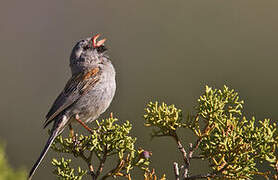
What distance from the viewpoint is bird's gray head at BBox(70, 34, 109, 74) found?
739 cm

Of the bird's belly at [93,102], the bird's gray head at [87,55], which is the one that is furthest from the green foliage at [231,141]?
the bird's gray head at [87,55]

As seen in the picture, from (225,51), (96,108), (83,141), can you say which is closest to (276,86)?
(225,51)

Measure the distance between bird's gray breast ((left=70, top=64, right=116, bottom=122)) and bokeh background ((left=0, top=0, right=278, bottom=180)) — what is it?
201 centimetres

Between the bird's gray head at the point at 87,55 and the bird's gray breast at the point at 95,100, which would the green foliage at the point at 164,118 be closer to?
the bird's gray breast at the point at 95,100

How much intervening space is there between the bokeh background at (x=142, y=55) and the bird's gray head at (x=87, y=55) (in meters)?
1.84

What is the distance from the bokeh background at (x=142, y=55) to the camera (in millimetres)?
12571

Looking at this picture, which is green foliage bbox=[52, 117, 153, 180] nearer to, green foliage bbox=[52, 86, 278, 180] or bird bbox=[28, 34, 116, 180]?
green foliage bbox=[52, 86, 278, 180]

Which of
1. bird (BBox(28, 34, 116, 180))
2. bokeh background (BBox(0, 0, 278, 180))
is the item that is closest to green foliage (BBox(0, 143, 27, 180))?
bird (BBox(28, 34, 116, 180))

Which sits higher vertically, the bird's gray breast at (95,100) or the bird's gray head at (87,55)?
the bird's gray head at (87,55)

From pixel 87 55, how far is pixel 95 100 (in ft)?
3.03

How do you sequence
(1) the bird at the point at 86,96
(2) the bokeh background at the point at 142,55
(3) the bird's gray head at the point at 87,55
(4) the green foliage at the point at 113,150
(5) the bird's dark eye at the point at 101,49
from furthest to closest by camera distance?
(2) the bokeh background at the point at 142,55 → (5) the bird's dark eye at the point at 101,49 → (3) the bird's gray head at the point at 87,55 → (1) the bird at the point at 86,96 → (4) the green foliage at the point at 113,150

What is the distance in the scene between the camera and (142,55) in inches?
743

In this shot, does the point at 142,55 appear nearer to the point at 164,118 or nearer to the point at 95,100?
the point at 95,100

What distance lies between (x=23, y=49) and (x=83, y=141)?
59.4 ft
